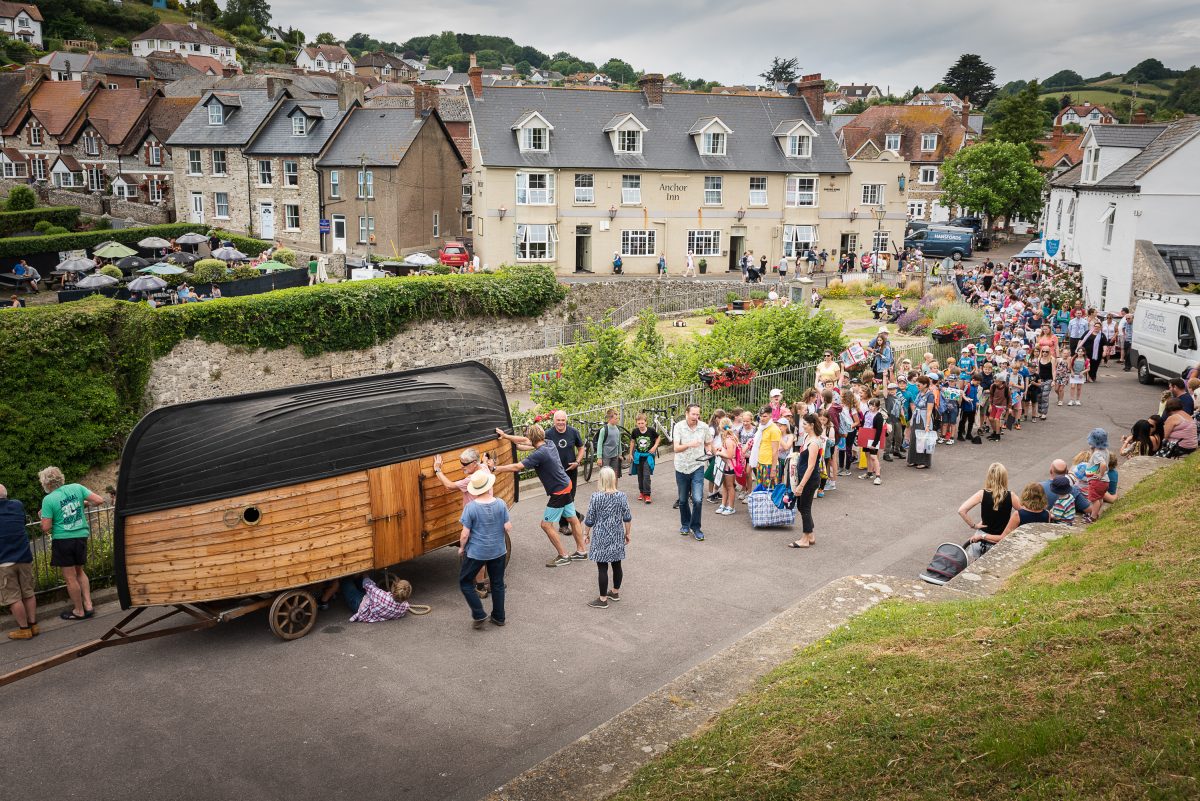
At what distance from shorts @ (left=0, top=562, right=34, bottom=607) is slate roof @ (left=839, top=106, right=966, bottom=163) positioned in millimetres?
70362

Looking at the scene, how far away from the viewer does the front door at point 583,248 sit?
47562 mm

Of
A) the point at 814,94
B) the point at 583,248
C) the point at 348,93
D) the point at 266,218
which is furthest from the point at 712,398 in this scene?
the point at 266,218

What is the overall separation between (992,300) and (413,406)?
2695 cm

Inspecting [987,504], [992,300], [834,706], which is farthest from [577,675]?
[992,300]

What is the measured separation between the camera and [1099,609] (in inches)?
297

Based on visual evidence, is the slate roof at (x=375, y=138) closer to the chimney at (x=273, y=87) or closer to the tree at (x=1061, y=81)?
the chimney at (x=273, y=87)

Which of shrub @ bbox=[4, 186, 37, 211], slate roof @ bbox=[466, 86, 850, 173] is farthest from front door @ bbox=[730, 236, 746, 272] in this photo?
shrub @ bbox=[4, 186, 37, 211]

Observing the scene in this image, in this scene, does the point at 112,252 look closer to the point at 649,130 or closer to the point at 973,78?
the point at 649,130

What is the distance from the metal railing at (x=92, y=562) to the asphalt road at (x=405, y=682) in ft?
2.26

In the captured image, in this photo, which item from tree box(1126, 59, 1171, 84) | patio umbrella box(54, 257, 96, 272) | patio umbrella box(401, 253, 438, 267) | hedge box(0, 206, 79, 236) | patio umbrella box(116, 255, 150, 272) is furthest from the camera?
tree box(1126, 59, 1171, 84)

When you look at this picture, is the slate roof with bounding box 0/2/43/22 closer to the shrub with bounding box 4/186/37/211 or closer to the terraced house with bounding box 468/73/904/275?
the shrub with bounding box 4/186/37/211

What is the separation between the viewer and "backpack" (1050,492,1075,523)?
12.2 meters

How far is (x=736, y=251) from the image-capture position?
166ft

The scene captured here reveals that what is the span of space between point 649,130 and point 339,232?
1964cm
